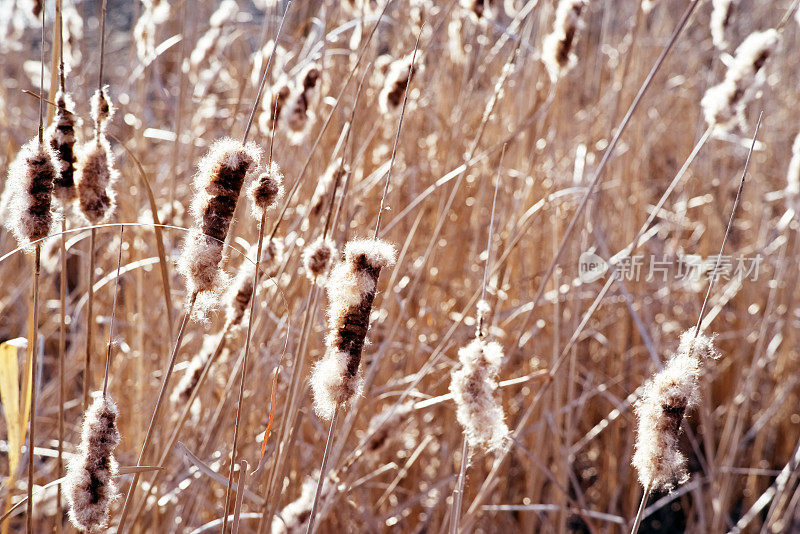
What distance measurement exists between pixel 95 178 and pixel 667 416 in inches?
28.1

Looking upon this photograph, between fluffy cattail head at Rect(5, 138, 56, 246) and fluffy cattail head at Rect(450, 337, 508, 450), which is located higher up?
fluffy cattail head at Rect(5, 138, 56, 246)

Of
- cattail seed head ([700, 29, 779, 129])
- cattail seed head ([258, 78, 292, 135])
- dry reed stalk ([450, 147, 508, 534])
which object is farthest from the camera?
cattail seed head ([700, 29, 779, 129])

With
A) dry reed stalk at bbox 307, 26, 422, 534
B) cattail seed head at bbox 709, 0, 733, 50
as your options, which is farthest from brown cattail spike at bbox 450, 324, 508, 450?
cattail seed head at bbox 709, 0, 733, 50

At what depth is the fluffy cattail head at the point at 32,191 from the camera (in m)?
0.75

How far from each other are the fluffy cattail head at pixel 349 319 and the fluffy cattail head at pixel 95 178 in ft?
1.11

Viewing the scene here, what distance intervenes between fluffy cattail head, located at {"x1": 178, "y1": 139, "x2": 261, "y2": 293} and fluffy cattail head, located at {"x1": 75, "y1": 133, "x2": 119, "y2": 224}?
0.21 metres

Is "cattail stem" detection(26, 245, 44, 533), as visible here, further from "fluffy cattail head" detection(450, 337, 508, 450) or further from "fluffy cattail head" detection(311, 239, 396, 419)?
"fluffy cattail head" detection(450, 337, 508, 450)

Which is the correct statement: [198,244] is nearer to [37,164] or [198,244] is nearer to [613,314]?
[37,164]

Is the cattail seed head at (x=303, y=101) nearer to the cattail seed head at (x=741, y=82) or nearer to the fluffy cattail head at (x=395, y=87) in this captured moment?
the fluffy cattail head at (x=395, y=87)

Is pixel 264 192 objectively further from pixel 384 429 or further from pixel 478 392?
pixel 384 429

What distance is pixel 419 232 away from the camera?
1.82 m

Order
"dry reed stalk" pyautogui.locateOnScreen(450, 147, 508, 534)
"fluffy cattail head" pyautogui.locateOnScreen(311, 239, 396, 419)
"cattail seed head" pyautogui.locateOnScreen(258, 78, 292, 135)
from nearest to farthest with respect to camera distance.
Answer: "fluffy cattail head" pyautogui.locateOnScreen(311, 239, 396, 419) < "dry reed stalk" pyautogui.locateOnScreen(450, 147, 508, 534) < "cattail seed head" pyautogui.locateOnScreen(258, 78, 292, 135)

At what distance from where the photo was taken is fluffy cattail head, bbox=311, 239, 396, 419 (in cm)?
72

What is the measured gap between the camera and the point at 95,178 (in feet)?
2.84
